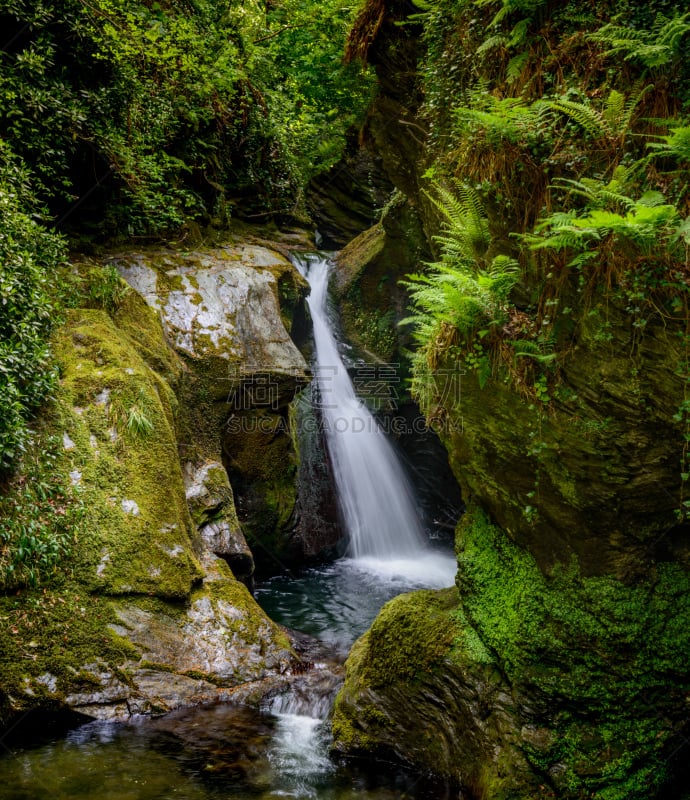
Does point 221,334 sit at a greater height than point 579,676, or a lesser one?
greater

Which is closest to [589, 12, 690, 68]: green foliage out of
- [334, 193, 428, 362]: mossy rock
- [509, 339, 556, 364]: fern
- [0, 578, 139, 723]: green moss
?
[509, 339, 556, 364]: fern

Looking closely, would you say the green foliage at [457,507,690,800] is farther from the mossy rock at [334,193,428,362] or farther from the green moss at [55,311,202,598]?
the mossy rock at [334,193,428,362]

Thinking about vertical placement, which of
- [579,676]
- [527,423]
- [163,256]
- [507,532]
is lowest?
[579,676]

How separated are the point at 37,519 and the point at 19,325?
1.89 meters

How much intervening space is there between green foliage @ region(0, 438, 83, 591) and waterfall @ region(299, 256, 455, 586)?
5.98 metres

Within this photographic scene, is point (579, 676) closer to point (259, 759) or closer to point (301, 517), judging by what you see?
point (259, 759)

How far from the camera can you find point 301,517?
32.8 feet

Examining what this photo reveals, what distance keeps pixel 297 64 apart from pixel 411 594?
15.4 metres

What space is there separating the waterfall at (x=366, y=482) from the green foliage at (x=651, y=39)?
321 inches

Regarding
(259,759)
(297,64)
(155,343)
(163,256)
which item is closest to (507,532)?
(259,759)

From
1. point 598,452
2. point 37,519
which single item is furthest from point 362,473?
point 598,452

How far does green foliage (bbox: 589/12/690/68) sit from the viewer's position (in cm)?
338

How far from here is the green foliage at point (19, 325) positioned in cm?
495

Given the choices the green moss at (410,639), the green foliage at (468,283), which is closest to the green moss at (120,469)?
the green moss at (410,639)
